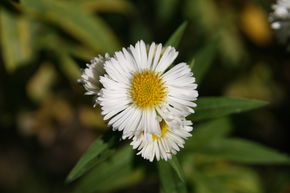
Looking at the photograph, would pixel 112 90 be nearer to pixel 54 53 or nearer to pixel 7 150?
pixel 54 53

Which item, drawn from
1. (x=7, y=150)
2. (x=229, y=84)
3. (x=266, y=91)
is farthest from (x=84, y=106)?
(x=266, y=91)

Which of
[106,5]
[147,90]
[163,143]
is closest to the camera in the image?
[163,143]

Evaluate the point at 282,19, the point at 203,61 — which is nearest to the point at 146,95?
the point at 203,61

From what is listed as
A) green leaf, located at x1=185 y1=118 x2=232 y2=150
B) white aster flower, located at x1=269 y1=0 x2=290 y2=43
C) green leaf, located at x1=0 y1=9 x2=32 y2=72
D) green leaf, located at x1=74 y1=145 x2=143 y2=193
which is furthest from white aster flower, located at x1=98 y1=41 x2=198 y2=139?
green leaf, located at x1=0 y1=9 x2=32 y2=72

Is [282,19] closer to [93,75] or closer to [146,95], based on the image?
[146,95]

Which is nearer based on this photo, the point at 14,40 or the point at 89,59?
the point at 14,40

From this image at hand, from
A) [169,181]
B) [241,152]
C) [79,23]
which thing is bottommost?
[241,152]
